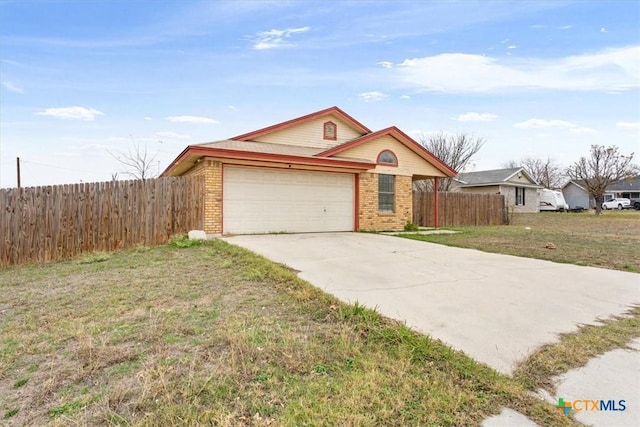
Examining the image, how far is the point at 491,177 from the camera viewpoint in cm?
3133

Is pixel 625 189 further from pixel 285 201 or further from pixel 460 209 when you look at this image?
pixel 285 201

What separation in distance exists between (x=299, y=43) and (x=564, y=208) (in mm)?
35617

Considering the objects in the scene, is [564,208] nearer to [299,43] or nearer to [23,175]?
[299,43]

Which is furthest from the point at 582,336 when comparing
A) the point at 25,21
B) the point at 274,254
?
the point at 25,21

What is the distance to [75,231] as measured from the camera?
29.0 ft

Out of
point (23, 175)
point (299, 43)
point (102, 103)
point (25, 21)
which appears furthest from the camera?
point (23, 175)

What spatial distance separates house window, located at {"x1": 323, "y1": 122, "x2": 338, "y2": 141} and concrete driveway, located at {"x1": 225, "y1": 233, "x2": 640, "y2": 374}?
8490 mm

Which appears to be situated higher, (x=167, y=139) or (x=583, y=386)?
(x=167, y=139)

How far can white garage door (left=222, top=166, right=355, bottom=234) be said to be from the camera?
10.6 meters

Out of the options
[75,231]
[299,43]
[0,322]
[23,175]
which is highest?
[299,43]

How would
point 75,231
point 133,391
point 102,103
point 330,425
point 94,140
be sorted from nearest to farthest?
point 330,425
point 133,391
point 75,231
point 102,103
point 94,140

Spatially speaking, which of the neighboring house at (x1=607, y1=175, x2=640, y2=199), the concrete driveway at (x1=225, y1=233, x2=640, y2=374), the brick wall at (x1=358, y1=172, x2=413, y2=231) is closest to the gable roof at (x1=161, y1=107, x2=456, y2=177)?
the brick wall at (x1=358, y1=172, x2=413, y2=231)

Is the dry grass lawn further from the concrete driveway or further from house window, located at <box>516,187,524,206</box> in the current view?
house window, located at <box>516,187,524,206</box>

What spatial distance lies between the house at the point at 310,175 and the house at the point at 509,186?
17.1m
